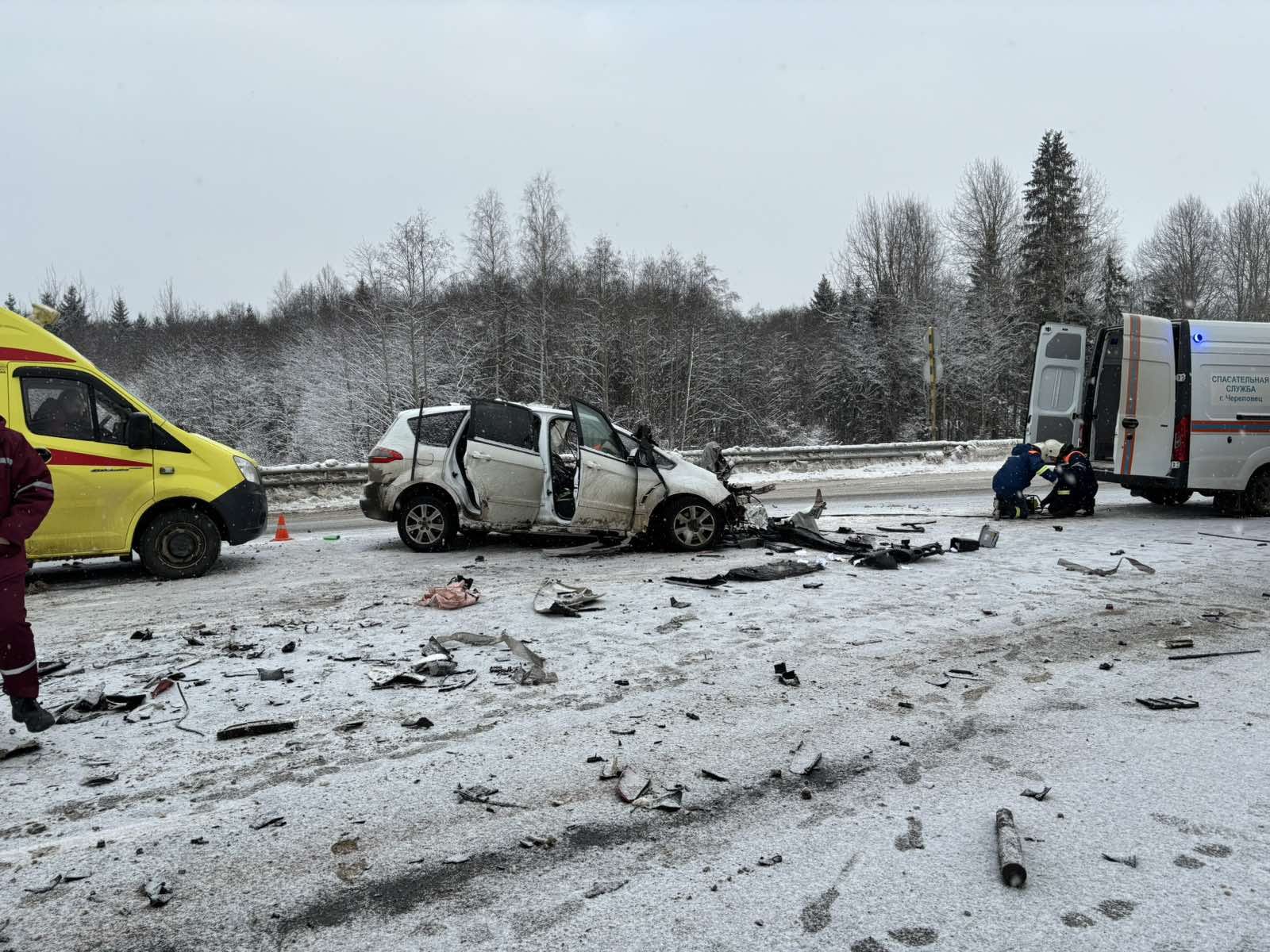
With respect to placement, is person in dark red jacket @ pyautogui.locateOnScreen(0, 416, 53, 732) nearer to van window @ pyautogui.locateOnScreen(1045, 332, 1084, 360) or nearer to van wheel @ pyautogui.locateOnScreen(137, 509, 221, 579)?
van wheel @ pyautogui.locateOnScreen(137, 509, 221, 579)

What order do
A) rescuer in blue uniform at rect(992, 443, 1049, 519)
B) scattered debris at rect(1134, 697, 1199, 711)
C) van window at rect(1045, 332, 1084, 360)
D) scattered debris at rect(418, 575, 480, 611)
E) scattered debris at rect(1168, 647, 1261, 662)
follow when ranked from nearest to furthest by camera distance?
scattered debris at rect(1134, 697, 1199, 711) → scattered debris at rect(1168, 647, 1261, 662) → scattered debris at rect(418, 575, 480, 611) → rescuer in blue uniform at rect(992, 443, 1049, 519) → van window at rect(1045, 332, 1084, 360)

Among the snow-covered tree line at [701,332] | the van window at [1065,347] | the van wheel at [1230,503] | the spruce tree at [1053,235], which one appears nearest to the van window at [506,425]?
the van window at [1065,347]

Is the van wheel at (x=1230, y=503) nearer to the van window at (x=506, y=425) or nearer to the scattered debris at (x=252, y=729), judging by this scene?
the van window at (x=506, y=425)

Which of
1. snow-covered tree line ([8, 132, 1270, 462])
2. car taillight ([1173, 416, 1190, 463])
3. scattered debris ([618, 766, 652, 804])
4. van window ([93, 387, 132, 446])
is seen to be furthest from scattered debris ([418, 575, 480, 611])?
snow-covered tree line ([8, 132, 1270, 462])

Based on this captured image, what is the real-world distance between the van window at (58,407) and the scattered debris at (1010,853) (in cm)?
846

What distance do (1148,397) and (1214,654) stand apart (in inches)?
268

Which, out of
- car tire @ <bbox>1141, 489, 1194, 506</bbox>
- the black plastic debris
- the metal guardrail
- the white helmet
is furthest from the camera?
the metal guardrail

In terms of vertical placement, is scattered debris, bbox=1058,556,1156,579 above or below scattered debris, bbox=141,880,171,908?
above

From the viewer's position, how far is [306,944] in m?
2.37

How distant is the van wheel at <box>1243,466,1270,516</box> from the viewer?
1072 centimetres

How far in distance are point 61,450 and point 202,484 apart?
1.24 metres

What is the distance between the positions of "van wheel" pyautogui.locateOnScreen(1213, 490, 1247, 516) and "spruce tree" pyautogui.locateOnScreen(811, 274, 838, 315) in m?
41.3

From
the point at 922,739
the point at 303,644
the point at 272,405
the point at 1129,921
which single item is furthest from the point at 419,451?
the point at 272,405

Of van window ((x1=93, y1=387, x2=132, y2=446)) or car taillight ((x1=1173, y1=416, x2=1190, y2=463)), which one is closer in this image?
van window ((x1=93, y1=387, x2=132, y2=446))
